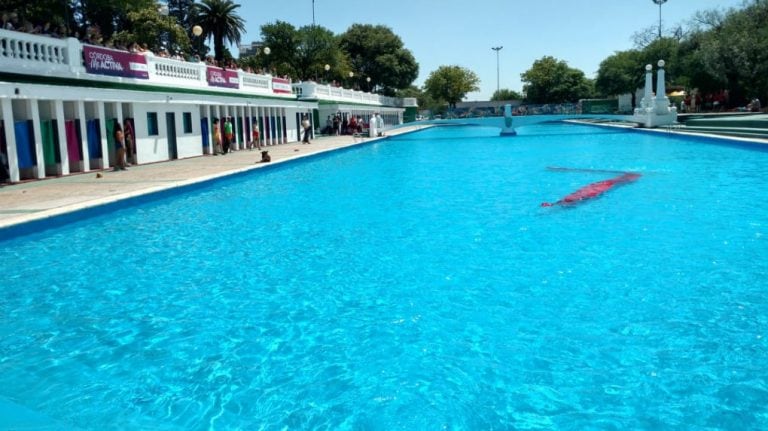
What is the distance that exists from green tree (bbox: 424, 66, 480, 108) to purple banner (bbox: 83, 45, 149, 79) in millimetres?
73955

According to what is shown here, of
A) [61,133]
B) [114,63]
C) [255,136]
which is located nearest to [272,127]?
[255,136]

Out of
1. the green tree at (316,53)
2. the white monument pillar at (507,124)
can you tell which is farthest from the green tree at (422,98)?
the white monument pillar at (507,124)

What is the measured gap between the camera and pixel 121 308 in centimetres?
608

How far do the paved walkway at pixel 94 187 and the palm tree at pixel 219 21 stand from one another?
3585cm

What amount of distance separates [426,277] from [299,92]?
1282 inches

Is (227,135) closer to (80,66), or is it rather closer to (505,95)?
(80,66)

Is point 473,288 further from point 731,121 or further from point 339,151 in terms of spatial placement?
point 731,121

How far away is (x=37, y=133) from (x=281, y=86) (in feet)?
64.5

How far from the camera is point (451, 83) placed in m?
89.7

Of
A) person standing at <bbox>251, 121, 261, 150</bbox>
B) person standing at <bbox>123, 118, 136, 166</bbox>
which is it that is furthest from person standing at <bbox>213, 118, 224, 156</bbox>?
person standing at <bbox>123, 118, 136, 166</bbox>

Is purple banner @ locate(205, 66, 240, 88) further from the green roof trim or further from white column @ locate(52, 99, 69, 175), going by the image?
white column @ locate(52, 99, 69, 175)

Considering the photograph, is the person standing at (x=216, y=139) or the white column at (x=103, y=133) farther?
the person standing at (x=216, y=139)

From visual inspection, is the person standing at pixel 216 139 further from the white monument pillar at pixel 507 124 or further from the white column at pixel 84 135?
the white monument pillar at pixel 507 124

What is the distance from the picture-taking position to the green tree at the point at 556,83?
83125mm
